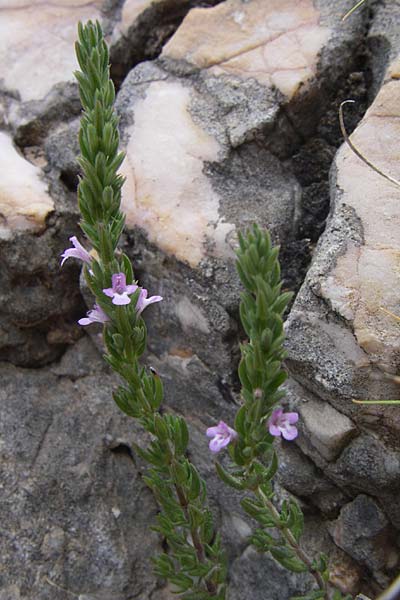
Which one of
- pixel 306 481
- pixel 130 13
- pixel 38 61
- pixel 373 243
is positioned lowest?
pixel 306 481

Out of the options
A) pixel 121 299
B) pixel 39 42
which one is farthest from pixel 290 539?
pixel 39 42

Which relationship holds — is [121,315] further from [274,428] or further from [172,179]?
[172,179]

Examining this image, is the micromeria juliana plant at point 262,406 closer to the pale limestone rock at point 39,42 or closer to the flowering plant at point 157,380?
the flowering plant at point 157,380

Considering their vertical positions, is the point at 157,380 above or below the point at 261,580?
above

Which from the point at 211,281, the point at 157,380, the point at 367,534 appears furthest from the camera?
the point at 211,281

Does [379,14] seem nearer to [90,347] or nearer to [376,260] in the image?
[376,260]

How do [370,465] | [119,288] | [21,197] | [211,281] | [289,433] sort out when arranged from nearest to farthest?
[289,433] → [119,288] → [370,465] → [211,281] → [21,197]

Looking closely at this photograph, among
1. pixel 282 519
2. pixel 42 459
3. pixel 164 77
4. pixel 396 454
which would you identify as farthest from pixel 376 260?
pixel 42 459

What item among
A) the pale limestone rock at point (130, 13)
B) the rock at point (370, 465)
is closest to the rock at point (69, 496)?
the rock at point (370, 465)
